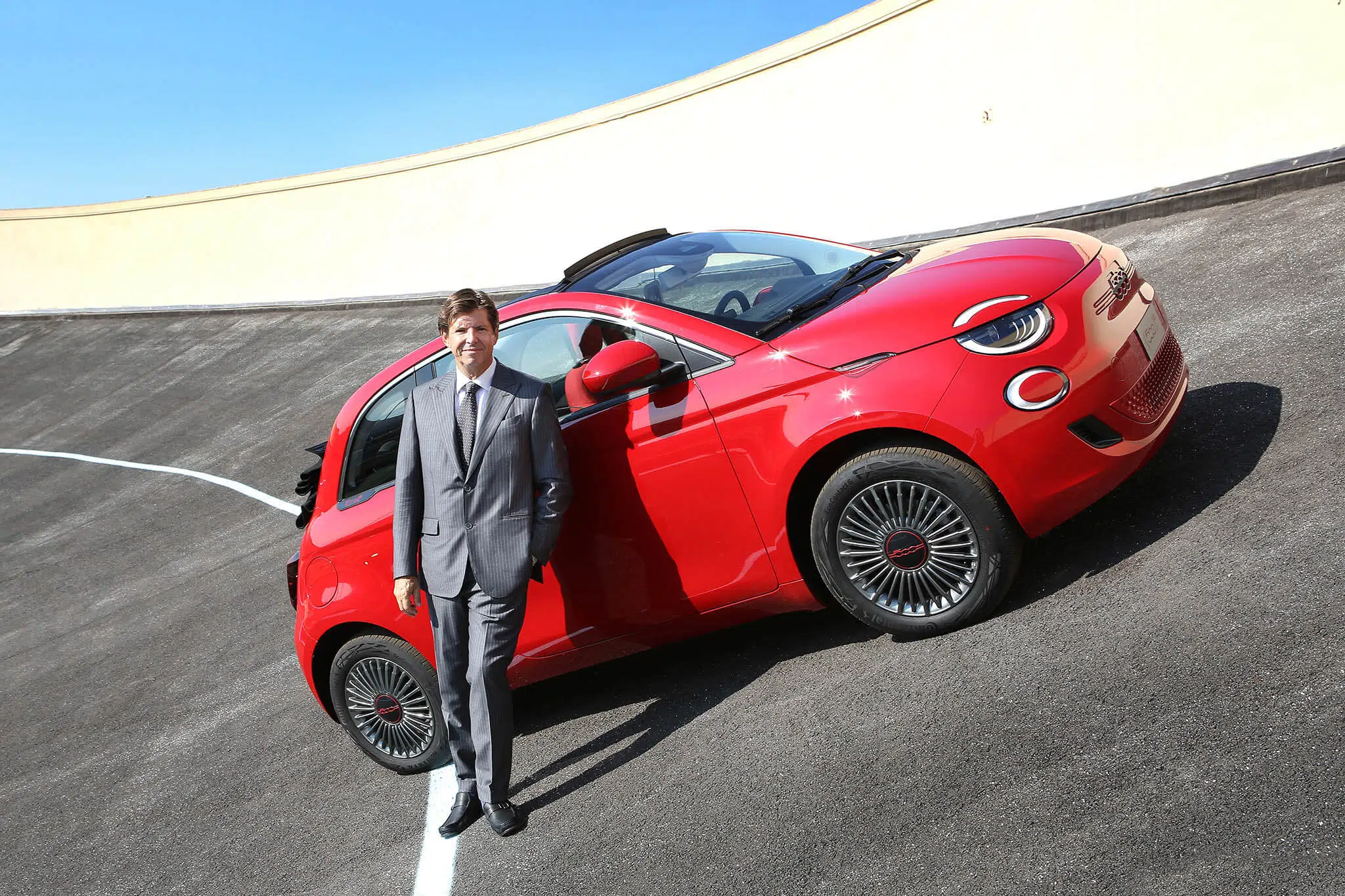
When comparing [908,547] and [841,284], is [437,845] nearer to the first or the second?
[908,547]

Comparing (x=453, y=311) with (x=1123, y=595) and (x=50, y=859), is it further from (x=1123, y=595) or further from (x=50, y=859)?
(x=50, y=859)

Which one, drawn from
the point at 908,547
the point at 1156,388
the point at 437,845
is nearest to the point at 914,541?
the point at 908,547

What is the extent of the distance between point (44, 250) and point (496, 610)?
36.6m

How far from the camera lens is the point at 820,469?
452 centimetres

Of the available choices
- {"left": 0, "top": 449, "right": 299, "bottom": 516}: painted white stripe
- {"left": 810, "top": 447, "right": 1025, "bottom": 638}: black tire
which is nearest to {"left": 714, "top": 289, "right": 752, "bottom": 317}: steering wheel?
{"left": 810, "top": 447, "right": 1025, "bottom": 638}: black tire

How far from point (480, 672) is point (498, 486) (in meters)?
0.77

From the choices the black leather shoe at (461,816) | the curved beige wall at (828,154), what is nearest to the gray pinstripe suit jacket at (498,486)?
the black leather shoe at (461,816)

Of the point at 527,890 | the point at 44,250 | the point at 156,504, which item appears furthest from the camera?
the point at 44,250

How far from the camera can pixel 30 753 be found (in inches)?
295

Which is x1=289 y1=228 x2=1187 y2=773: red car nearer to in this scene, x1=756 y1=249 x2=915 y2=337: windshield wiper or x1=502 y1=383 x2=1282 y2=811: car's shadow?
x1=756 y1=249 x2=915 y2=337: windshield wiper

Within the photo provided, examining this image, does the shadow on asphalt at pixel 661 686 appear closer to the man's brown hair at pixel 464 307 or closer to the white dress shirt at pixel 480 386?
the white dress shirt at pixel 480 386

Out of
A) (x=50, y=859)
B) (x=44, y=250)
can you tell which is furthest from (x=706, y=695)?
(x=44, y=250)

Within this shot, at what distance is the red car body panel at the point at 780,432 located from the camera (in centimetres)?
418

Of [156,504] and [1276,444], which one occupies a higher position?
[1276,444]
